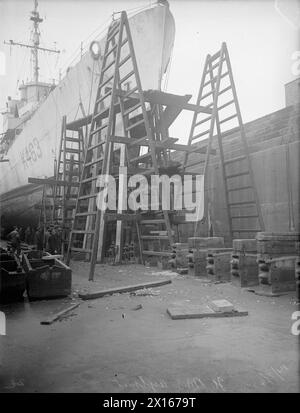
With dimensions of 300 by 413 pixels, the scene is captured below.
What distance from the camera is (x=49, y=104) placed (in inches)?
750

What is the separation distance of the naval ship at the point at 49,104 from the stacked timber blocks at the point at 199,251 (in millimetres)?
5630

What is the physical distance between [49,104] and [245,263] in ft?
56.6

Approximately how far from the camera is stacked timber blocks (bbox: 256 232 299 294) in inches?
179

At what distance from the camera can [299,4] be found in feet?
9.57

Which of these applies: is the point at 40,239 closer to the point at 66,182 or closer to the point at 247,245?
the point at 66,182

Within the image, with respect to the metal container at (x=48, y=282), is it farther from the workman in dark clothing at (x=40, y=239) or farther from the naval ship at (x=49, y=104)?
the workman in dark clothing at (x=40, y=239)

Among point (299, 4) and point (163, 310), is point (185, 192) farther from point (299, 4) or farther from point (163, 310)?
point (299, 4)

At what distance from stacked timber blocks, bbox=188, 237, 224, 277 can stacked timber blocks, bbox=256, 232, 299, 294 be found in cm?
177

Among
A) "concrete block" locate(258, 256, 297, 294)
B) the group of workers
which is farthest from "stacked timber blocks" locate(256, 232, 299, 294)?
the group of workers

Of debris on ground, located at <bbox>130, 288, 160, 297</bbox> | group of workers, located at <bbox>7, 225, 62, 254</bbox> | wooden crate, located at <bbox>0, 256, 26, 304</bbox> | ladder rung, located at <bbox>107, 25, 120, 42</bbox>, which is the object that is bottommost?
debris on ground, located at <bbox>130, 288, 160, 297</bbox>

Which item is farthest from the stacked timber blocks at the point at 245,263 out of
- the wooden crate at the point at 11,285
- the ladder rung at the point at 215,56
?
the ladder rung at the point at 215,56

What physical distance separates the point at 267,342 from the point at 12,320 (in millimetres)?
2739

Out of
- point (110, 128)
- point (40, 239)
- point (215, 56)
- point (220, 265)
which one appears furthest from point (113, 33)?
point (40, 239)

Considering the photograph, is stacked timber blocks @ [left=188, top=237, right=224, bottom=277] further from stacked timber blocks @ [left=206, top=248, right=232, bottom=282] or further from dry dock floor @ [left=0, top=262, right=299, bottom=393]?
dry dock floor @ [left=0, top=262, right=299, bottom=393]
